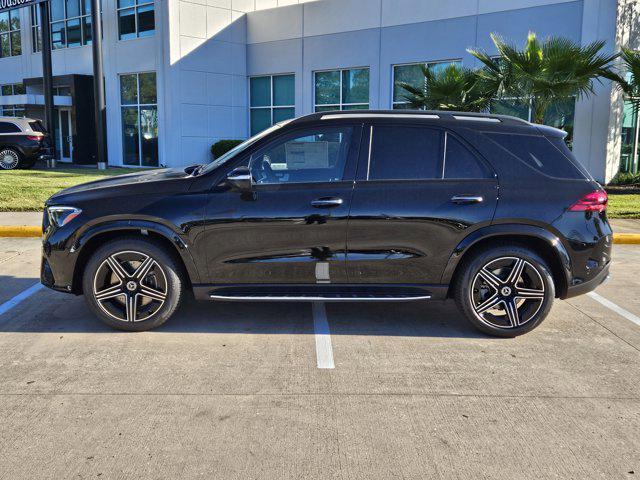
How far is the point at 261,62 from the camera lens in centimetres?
2378

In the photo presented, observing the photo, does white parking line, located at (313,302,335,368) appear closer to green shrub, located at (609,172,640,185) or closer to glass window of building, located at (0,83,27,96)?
green shrub, located at (609,172,640,185)

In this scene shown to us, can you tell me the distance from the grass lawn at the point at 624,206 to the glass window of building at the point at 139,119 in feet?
51.6

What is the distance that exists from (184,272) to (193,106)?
60.4 ft

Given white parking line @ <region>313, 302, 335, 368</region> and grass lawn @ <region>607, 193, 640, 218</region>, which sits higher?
grass lawn @ <region>607, 193, 640, 218</region>

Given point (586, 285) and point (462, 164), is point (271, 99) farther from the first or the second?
point (586, 285)

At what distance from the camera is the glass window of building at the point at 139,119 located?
23.1m

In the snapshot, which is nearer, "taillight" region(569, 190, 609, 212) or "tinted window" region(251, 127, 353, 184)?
"taillight" region(569, 190, 609, 212)

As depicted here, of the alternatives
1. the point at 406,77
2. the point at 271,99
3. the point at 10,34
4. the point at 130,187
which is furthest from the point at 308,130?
the point at 10,34

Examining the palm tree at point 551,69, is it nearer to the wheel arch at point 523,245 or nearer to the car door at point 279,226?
the wheel arch at point 523,245

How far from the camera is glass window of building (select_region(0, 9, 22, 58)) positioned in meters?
29.1

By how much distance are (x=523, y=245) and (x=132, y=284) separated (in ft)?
10.9

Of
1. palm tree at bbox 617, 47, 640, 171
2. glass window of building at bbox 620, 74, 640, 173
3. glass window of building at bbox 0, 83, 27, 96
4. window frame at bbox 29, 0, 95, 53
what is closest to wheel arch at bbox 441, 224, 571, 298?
palm tree at bbox 617, 47, 640, 171

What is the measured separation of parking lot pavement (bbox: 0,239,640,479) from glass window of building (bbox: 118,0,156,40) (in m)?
18.7

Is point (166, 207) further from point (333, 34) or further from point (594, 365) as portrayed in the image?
point (333, 34)
